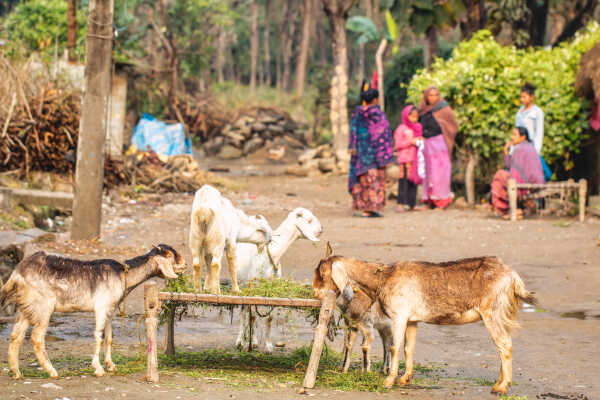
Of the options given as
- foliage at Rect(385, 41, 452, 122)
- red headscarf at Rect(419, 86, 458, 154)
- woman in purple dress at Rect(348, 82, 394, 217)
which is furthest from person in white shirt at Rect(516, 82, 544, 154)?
foliage at Rect(385, 41, 452, 122)

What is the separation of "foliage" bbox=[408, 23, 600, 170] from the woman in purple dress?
88.3 inches

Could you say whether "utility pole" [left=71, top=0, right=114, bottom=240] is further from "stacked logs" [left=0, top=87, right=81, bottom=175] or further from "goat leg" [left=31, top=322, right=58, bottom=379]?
"goat leg" [left=31, top=322, right=58, bottom=379]

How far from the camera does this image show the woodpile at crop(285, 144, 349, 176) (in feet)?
77.9

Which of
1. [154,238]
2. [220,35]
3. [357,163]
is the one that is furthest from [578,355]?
[220,35]

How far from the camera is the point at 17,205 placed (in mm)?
12852

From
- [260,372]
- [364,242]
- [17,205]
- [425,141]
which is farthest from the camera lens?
[425,141]

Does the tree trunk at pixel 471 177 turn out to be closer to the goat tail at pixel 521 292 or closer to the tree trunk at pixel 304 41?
the goat tail at pixel 521 292

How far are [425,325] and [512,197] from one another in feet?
20.3

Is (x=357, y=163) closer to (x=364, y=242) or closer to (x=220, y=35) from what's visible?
(x=364, y=242)

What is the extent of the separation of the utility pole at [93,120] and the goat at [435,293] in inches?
232

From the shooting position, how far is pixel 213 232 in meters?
5.81

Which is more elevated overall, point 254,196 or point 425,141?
point 425,141

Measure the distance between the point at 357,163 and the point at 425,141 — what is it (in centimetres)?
158

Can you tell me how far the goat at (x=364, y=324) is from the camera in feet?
19.2
